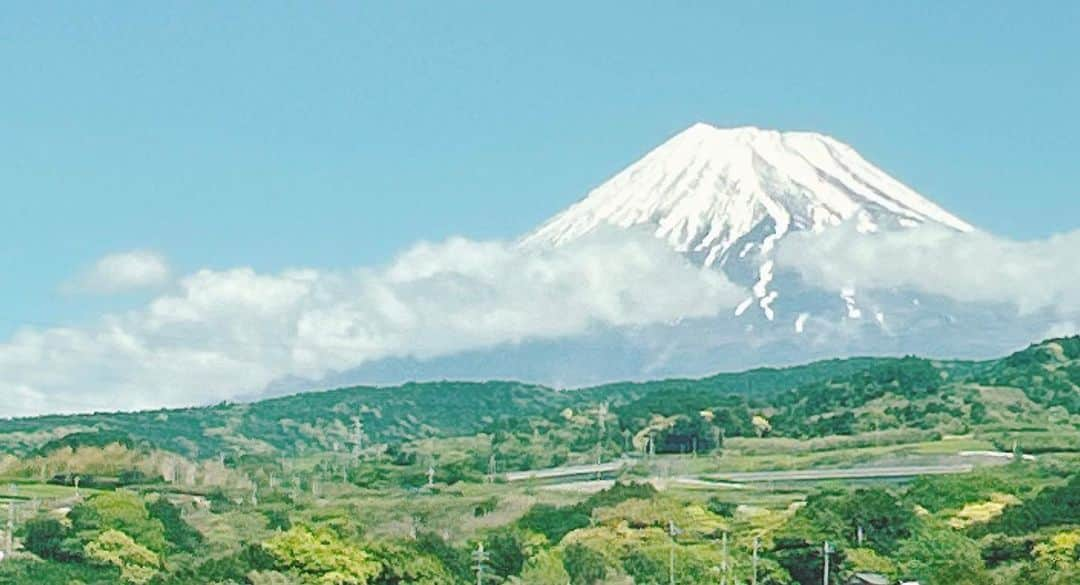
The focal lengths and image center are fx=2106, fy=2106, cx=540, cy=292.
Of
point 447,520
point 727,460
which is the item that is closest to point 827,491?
point 447,520

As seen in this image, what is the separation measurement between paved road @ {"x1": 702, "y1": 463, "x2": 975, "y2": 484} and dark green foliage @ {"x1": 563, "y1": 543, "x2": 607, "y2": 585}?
47081 mm

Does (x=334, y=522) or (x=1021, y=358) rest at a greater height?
(x=1021, y=358)

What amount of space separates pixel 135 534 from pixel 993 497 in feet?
119

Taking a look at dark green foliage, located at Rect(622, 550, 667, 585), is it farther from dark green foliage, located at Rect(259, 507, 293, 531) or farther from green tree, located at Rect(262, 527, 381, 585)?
dark green foliage, located at Rect(259, 507, 293, 531)

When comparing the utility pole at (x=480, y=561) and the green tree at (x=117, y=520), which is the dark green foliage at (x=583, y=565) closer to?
the utility pole at (x=480, y=561)

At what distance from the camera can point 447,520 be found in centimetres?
10450

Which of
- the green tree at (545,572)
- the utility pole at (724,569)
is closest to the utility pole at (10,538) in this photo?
the green tree at (545,572)

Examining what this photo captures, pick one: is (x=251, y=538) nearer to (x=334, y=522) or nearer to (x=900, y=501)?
(x=334, y=522)

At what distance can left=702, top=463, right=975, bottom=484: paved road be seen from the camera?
121m

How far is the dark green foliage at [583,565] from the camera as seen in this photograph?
72000mm

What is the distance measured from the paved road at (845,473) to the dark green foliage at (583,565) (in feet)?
154

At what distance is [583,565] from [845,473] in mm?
54671

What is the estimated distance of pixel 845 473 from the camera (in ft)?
411

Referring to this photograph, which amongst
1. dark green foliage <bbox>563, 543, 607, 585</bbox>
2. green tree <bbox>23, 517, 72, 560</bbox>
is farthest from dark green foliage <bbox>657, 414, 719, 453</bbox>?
dark green foliage <bbox>563, 543, 607, 585</bbox>
